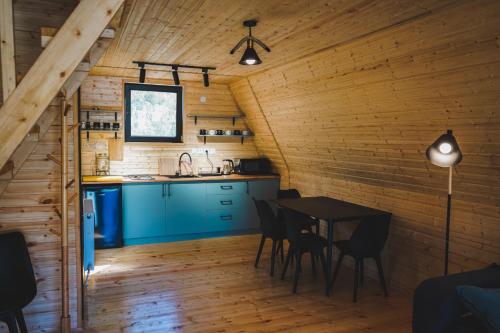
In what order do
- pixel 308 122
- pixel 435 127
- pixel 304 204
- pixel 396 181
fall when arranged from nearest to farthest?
1. pixel 435 127
2. pixel 396 181
3. pixel 304 204
4. pixel 308 122

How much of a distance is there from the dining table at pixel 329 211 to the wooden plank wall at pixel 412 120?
279mm

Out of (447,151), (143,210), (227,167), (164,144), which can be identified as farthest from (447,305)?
(164,144)

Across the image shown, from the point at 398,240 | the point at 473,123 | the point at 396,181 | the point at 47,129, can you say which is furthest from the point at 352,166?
the point at 47,129

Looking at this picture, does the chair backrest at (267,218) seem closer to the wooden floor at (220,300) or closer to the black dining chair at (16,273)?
the wooden floor at (220,300)

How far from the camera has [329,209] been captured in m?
4.43

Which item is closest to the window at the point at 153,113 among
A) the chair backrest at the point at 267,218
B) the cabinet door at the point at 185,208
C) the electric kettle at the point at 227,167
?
the electric kettle at the point at 227,167

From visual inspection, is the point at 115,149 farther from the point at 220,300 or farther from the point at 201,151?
the point at 220,300

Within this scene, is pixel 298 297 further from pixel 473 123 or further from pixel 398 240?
pixel 473 123

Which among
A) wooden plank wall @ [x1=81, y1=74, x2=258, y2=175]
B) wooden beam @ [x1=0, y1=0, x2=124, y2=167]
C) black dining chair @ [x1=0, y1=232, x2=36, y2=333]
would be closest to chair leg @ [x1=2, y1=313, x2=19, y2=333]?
black dining chair @ [x1=0, y1=232, x2=36, y2=333]

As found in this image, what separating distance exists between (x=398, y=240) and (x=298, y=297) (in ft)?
4.05

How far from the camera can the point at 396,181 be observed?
169 inches

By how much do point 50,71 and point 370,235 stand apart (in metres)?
3.05

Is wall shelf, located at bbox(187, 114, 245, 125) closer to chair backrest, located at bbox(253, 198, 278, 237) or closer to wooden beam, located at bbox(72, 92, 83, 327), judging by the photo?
chair backrest, located at bbox(253, 198, 278, 237)

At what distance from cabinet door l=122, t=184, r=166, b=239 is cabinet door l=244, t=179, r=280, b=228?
1308 millimetres
